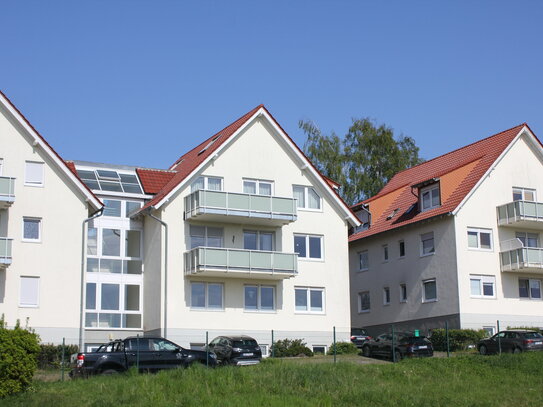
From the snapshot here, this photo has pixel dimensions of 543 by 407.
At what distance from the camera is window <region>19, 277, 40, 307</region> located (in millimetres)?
38594

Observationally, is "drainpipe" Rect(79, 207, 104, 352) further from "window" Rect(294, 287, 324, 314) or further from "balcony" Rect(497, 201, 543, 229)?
"balcony" Rect(497, 201, 543, 229)

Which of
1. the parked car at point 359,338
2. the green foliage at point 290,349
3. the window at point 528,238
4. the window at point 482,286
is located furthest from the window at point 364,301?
the green foliage at point 290,349

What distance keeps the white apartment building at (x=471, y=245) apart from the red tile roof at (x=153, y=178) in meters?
12.8

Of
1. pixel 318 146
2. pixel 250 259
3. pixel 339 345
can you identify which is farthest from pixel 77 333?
pixel 318 146

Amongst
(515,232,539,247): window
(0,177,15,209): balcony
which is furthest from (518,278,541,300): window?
(0,177,15,209): balcony

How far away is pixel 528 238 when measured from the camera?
47406mm

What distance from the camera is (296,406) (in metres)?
24.5

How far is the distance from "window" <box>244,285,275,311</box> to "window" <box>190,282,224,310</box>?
1.36 metres

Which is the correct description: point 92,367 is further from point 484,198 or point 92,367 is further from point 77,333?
point 484,198

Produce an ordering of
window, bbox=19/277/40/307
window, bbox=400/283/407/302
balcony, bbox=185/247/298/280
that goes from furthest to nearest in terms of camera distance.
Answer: window, bbox=400/283/407/302, balcony, bbox=185/247/298/280, window, bbox=19/277/40/307

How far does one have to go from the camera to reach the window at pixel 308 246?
147 feet

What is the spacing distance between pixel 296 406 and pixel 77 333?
56.4 ft

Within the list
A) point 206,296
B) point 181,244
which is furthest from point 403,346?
point 181,244

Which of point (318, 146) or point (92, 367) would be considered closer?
point (92, 367)
